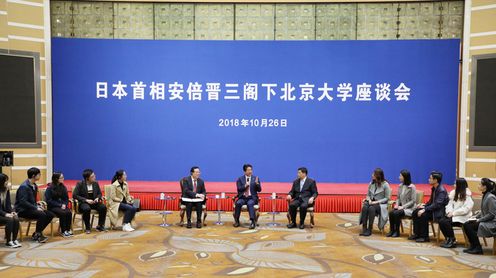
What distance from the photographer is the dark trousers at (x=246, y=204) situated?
6438 millimetres

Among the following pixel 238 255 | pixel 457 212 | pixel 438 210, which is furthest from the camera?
pixel 438 210

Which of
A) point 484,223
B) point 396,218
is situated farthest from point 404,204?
point 484,223

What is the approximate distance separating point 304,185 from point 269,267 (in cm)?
230

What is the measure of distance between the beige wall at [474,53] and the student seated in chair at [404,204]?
289cm

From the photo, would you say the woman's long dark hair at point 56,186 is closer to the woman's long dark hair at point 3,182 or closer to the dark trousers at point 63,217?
the dark trousers at point 63,217

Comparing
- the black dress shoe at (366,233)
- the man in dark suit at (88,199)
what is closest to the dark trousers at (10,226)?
the man in dark suit at (88,199)

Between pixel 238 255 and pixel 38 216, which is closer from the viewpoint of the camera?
pixel 238 255

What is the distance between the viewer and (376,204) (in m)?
6.12

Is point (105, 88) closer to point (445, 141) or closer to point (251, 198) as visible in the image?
point (251, 198)

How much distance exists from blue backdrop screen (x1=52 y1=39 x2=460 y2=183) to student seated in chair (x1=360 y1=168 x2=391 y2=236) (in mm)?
2455

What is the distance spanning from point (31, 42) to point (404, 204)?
7.54 meters

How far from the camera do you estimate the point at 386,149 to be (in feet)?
28.1

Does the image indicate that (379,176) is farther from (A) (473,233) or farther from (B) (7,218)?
(B) (7,218)

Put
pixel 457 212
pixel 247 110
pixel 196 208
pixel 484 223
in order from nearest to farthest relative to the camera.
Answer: pixel 484 223, pixel 457 212, pixel 196 208, pixel 247 110
